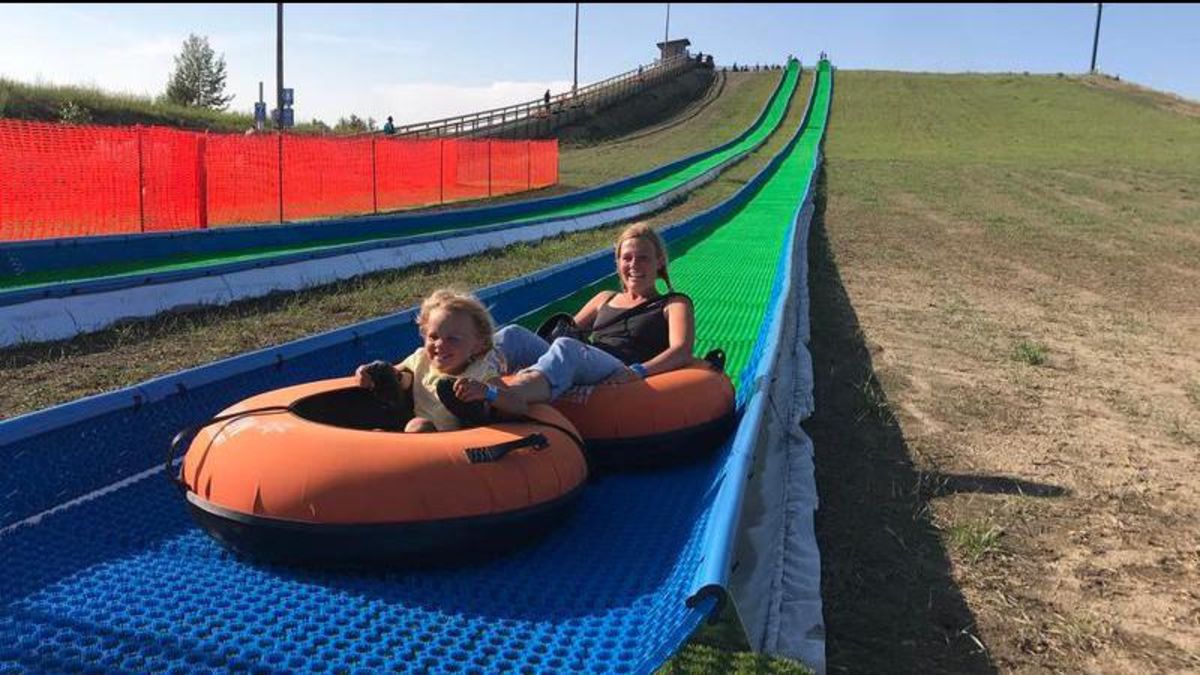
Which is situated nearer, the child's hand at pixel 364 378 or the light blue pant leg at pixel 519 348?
the child's hand at pixel 364 378

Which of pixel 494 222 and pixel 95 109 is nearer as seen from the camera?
pixel 494 222

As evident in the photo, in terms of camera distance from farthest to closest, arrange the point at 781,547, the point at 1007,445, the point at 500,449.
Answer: the point at 1007,445 < the point at 781,547 < the point at 500,449

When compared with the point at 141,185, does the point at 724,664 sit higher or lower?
lower

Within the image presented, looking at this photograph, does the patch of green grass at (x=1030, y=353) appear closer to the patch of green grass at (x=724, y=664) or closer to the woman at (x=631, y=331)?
the woman at (x=631, y=331)

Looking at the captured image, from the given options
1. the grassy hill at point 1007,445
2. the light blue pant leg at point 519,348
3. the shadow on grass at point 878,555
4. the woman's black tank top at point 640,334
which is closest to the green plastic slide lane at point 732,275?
the grassy hill at point 1007,445

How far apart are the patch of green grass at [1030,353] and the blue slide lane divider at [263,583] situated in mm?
3313

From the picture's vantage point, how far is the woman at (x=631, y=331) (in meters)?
3.80

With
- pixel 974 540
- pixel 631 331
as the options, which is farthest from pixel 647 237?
pixel 974 540

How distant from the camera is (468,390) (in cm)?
311

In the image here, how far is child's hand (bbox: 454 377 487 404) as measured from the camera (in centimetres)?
311

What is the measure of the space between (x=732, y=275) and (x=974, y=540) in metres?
5.86

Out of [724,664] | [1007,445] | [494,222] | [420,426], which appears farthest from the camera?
[494,222]

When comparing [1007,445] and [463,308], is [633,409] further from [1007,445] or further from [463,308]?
[1007,445]

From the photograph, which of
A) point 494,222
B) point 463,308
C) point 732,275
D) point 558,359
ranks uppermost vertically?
point 463,308
